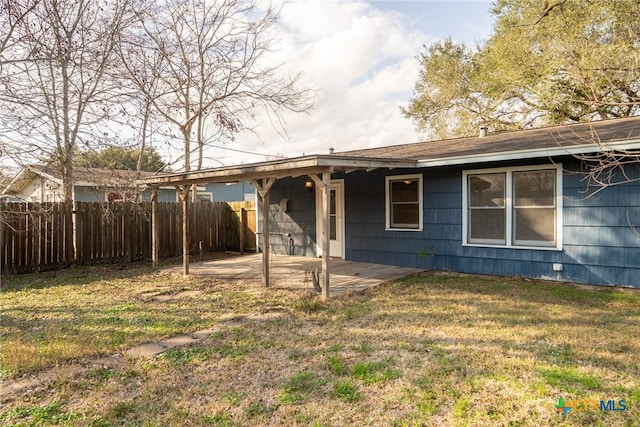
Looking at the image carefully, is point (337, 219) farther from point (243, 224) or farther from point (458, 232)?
point (243, 224)

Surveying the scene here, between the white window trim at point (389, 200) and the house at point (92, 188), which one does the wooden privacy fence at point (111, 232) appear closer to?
the house at point (92, 188)

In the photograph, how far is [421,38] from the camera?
1683 centimetres

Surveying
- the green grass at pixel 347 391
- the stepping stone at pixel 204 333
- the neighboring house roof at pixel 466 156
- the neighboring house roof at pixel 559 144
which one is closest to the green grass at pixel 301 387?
the green grass at pixel 347 391

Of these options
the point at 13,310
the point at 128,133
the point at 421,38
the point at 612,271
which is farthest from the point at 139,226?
the point at 421,38

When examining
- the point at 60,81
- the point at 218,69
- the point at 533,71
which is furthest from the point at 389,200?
the point at 533,71

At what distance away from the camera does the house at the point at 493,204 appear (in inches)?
216

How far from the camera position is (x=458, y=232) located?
712cm

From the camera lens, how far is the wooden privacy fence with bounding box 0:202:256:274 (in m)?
7.62

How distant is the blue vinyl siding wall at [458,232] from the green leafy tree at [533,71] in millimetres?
2538

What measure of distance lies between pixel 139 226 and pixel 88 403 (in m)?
7.39

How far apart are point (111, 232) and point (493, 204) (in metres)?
8.27

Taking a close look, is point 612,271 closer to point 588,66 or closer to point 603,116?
point 588,66

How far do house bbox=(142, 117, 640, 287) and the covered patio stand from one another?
58cm

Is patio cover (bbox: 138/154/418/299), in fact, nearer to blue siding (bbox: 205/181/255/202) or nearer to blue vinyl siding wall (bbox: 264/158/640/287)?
blue vinyl siding wall (bbox: 264/158/640/287)
